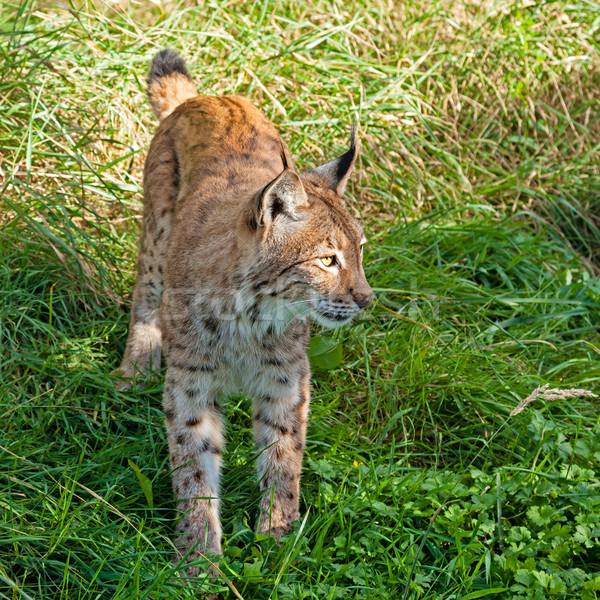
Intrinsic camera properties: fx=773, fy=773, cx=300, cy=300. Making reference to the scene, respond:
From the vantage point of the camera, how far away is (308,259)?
3.43m

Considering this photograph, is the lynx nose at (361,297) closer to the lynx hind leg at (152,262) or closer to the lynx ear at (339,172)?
the lynx ear at (339,172)

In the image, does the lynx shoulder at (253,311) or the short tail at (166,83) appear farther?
the short tail at (166,83)


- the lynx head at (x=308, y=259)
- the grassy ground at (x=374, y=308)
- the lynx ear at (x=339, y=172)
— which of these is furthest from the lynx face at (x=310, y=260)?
the grassy ground at (x=374, y=308)

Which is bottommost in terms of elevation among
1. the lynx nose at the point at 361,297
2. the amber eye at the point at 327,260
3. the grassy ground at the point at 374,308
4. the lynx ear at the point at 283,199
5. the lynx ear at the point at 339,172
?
the grassy ground at the point at 374,308

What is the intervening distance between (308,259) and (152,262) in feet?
4.79

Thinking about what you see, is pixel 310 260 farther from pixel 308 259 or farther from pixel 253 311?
pixel 253 311

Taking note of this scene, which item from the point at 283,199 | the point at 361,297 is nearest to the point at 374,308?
the point at 361,297

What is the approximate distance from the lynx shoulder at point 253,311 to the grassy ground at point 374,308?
0.59 feet

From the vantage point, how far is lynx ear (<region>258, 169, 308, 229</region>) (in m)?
3.19

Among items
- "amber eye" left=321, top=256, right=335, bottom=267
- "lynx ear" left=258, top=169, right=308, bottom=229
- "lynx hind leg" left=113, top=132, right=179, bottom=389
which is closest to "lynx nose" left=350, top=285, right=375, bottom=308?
"amber eye" left=321, top=256, right=335, bottom=267

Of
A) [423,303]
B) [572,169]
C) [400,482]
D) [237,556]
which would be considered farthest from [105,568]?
[572,169]

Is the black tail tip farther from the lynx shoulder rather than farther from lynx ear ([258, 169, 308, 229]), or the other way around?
lynx ear ([258, 169, 308, 229])

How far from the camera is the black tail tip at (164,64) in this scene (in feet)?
16.4

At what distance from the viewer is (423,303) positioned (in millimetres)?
4988
